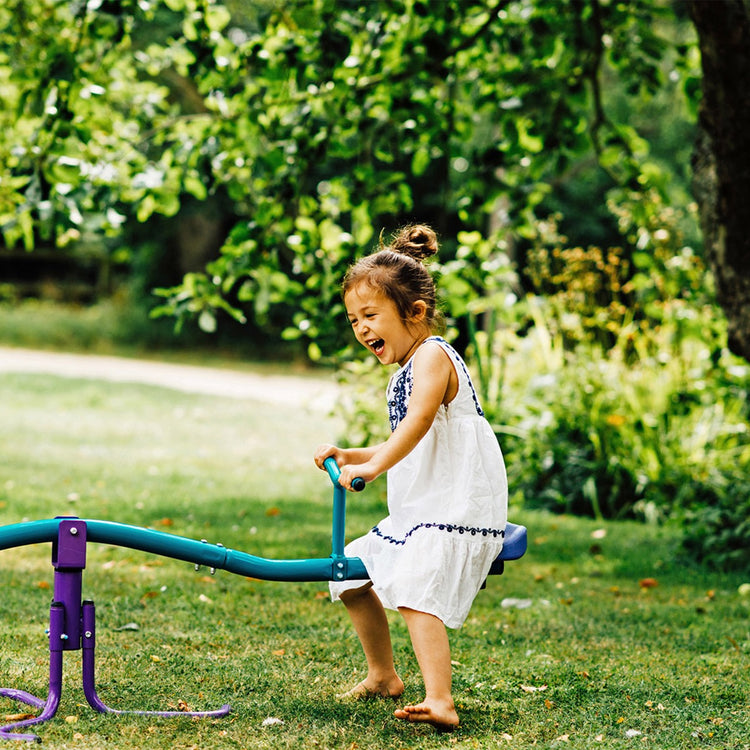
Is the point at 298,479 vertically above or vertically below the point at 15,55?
below

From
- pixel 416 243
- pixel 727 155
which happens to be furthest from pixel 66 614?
pixel 727 155

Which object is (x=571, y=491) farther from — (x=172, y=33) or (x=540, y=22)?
(x=172, y=33)

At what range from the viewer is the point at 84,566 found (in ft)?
8.96

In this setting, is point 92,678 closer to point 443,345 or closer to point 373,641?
point 373,641

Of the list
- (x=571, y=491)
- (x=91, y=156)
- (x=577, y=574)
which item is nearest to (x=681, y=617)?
(x=577, y=574)

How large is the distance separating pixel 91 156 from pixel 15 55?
113 cm

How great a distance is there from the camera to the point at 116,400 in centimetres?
1169

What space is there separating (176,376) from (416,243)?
12811mm

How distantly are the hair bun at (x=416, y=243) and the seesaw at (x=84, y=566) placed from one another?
701 mm

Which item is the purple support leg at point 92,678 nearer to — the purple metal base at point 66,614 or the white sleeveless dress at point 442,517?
the purple metal base at point 66,614

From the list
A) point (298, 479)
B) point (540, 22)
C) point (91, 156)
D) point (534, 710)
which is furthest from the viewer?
point (298, 479)

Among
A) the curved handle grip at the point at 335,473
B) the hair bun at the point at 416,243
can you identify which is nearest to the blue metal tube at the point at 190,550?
the curved handle grip at the point at 335,473

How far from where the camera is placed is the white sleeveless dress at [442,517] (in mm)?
2895

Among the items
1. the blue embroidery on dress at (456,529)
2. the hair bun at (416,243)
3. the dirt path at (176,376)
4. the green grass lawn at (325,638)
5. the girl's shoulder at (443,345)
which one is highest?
the hair bun at (416,243)
